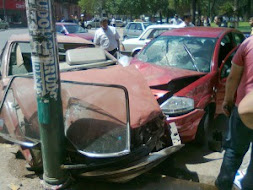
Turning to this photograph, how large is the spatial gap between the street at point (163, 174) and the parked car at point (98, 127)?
0.26m

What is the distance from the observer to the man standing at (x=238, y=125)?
8.51ft

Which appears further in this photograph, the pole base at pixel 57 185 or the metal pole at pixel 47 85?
the pole base at pixel 57 185

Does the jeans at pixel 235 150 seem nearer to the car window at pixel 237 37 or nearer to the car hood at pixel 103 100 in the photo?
the car hood at pixel 103 100

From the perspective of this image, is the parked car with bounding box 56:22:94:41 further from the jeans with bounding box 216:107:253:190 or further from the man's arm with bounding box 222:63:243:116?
the jeans with bounding box 216:107:253:190

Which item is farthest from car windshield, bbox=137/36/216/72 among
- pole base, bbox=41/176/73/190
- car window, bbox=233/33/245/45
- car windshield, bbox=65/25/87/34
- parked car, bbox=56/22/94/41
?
car windshield, bbox=65/25/87/34

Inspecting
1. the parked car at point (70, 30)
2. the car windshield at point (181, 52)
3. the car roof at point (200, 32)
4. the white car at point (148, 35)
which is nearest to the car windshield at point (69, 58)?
the car windshield at point (181, 52)

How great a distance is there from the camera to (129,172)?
290cm

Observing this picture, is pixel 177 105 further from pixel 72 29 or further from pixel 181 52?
pixel 72 29

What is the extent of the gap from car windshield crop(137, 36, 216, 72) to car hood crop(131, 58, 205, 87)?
293 mm

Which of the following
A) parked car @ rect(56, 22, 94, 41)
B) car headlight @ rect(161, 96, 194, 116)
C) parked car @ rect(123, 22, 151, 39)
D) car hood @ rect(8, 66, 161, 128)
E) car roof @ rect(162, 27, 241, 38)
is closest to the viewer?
car hood @ rect(8, 66, 161, 128)

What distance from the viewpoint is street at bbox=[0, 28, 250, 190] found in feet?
10.9

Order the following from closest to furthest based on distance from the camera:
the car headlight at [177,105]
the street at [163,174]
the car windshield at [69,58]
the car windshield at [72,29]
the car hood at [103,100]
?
1. the car hood at [103,100]
2. the street at [163,174]
3. the car headlight at [177,105]
4. the car windshield at [69,58]
5. the car windshield at [72,29]

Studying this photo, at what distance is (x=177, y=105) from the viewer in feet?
12.8


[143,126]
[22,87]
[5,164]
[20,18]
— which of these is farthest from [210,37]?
[20,18]
